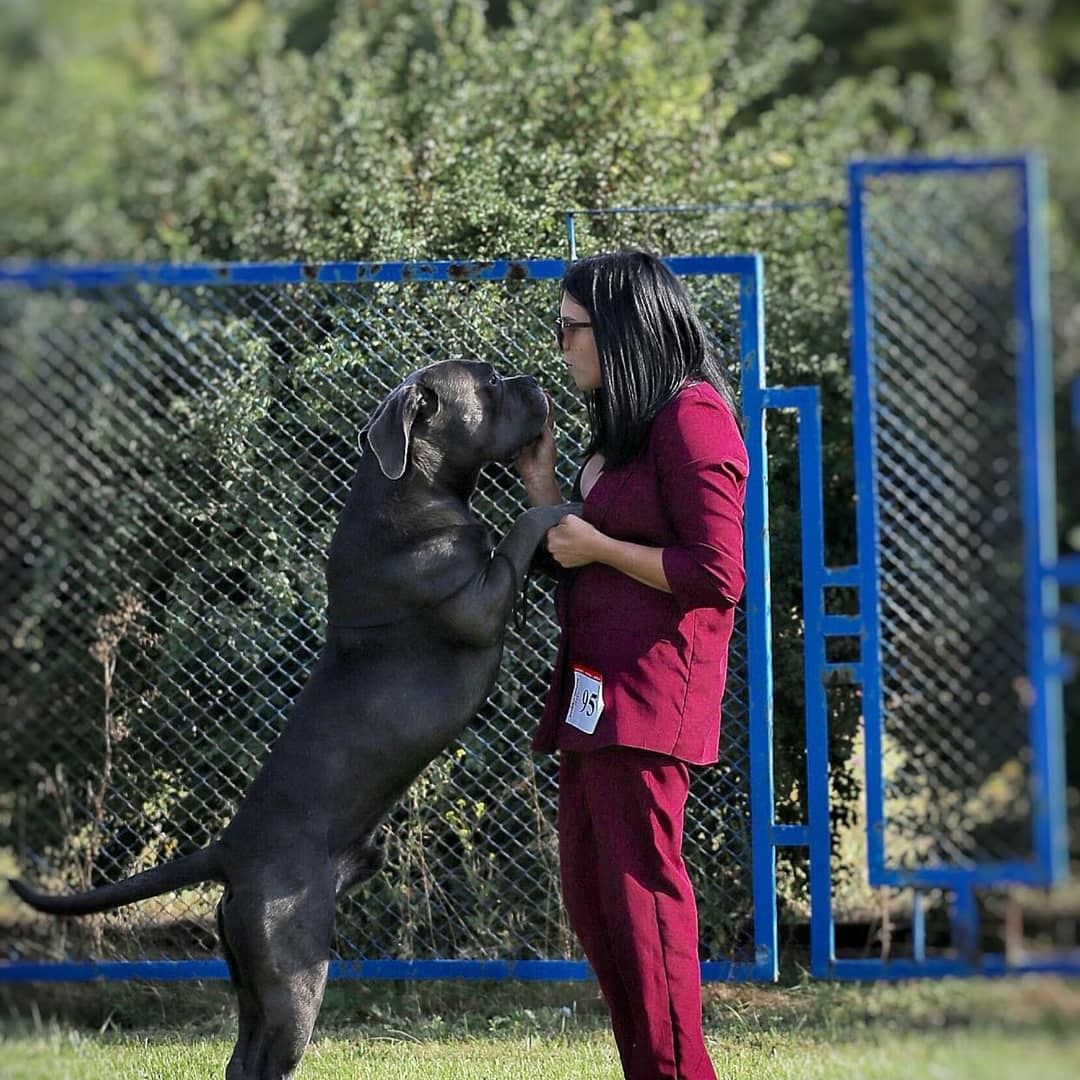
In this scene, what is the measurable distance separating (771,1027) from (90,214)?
801 cm

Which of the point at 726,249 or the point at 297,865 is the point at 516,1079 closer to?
the point at 297,865

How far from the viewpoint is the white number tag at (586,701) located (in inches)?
138

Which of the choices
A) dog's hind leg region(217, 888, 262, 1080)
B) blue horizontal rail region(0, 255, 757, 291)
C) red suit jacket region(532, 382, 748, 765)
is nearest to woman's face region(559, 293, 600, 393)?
red suit jacket region(532, 382, 748, 765)

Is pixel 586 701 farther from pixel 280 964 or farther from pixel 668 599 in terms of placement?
pixel 280 964

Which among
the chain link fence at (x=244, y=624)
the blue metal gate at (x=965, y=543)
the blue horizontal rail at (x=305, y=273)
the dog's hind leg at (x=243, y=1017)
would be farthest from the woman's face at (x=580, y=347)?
the dog's hind leg at (x=243, y=1017)

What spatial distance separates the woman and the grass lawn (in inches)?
22.8

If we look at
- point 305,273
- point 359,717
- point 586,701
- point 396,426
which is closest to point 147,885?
point 359,717

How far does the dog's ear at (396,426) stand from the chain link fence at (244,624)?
44.5 inches

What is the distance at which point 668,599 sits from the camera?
353cm

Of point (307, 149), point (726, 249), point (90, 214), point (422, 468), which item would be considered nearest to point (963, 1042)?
point (422, 468)

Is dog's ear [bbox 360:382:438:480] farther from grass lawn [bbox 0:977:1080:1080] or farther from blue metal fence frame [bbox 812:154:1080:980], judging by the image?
grass lawn [bbox 0:977:1080:1080]

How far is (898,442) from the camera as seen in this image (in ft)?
11.2

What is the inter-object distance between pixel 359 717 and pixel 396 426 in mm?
756

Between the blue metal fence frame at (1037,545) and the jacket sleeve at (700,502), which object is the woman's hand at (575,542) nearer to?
the jacket sleeve at (700,502)
